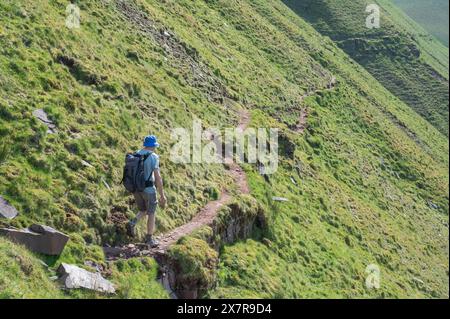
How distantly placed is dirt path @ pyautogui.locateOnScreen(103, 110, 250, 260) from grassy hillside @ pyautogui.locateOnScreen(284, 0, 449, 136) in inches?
3332

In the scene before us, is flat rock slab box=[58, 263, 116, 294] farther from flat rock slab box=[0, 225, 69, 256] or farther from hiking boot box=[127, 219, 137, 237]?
hiking boot box=[127, 219, 137, 237]

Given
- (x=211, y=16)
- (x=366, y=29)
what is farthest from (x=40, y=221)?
(x=366, y=29)

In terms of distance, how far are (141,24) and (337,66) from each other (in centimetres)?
4448

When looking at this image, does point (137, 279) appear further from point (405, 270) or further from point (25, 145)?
point (405, 270)

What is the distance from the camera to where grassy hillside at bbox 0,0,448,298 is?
16547 millimetres

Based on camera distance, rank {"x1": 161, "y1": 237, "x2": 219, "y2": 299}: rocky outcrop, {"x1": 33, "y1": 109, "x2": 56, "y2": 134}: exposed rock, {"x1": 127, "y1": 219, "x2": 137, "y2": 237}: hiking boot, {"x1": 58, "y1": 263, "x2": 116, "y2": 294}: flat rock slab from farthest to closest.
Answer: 1. {"x1": 33, "y1": 109, "x2": 56, "y2": 134}: exposed rock
2. {"x1": 127, "y1": 219, "x2": 137, "y2": 237}: hiking boot
3. {"x1": 161, "y1": 237, "x2": 219, "y2": 299}: rocky outcrop
4. {"x1": 58, "y1": 263, "x2": 116, "y2": 294}: flat rock slab

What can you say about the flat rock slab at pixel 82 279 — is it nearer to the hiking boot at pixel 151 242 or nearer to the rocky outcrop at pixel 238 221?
the hiking boot at pixel 151 242

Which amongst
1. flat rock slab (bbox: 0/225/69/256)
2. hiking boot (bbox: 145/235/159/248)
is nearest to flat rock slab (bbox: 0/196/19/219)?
flat rock slab (bbox: 0/225/69/256)

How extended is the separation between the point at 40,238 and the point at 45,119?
589cm

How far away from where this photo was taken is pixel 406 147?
212 ft

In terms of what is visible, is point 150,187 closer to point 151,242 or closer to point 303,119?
point 151,242

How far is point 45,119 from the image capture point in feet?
60.4

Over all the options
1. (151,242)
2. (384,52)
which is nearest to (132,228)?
(151,242)

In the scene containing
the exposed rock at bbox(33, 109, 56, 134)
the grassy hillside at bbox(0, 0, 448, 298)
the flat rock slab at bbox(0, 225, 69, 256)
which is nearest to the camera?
the flat rock slab at bbox(0, 225, 69, 256)
